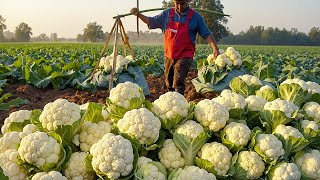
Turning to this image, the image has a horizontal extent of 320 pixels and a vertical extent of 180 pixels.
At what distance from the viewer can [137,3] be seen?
6.41 metres

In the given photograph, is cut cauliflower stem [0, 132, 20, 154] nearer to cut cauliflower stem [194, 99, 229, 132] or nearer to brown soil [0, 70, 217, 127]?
cut cauliflower stem [194, 99, 229, 132]

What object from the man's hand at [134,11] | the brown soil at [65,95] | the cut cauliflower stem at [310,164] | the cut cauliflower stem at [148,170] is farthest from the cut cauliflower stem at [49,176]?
the brown soil at [65,95]

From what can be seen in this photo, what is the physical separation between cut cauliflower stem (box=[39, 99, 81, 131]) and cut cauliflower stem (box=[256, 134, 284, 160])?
160 centimetres

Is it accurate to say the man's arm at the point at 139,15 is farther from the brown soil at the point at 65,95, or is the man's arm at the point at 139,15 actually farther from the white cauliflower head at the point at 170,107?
the white cauliflower head at the point at 170,107

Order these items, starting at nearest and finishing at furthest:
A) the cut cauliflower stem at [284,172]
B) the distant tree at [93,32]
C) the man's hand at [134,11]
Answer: the cut cauliflower stem at [284,172] < the man's hand at [134,11] < the distant tree at [93,32]

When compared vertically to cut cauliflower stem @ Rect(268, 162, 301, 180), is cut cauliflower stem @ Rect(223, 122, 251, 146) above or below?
above

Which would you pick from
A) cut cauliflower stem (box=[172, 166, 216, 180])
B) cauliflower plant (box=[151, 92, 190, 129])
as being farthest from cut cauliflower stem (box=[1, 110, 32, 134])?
cut cauliflower stem (box=[172, 166, 216, 180])

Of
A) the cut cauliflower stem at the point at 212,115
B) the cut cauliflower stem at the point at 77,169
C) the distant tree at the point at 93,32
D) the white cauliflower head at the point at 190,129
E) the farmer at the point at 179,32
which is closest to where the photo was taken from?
the cut cauliflower stem at the point at 77,169

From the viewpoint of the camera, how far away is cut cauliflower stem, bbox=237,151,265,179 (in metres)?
3.07

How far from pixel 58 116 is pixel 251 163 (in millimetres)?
1676

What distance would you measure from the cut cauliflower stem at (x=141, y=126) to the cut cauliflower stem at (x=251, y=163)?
76cm

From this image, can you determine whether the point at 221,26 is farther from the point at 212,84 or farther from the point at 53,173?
the point at 53,173

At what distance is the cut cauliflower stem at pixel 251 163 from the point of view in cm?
307

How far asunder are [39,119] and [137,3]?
3732 mm
